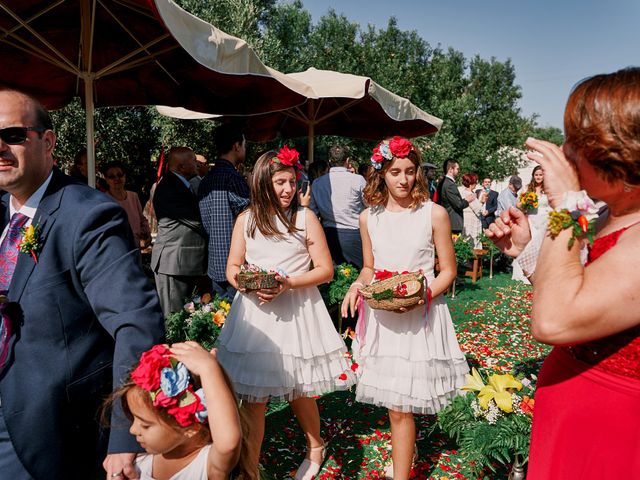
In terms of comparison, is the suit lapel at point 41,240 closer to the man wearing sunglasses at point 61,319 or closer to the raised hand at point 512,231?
the man wearing sunglasses at point 61,319

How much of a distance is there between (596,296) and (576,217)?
0.23 m

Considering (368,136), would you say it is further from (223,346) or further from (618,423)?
(618,423)

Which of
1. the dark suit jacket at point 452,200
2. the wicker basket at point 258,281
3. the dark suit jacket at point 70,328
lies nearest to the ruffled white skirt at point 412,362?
the wicker basket at point 258,281

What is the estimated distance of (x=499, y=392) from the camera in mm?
2973

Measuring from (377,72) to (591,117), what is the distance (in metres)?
25.5

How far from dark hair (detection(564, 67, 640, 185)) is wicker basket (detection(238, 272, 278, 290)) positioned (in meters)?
1.91

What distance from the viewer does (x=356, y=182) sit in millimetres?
6543

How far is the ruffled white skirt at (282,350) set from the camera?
3057 millimetres

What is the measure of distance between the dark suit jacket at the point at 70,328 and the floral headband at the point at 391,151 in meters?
1.88

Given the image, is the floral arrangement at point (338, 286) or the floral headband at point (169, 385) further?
the floral arrangement at point (338, 286)

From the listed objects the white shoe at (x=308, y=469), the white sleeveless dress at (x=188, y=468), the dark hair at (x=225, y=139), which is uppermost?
the dark hair at (x=225, y=139)

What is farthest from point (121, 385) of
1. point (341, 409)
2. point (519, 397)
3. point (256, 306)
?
point (341, 409)

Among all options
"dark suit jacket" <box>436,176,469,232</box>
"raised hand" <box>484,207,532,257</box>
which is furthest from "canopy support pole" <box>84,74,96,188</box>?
"dark suit jacket" <box>436,176,469,232</box>

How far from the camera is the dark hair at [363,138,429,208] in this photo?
10.5 feet
